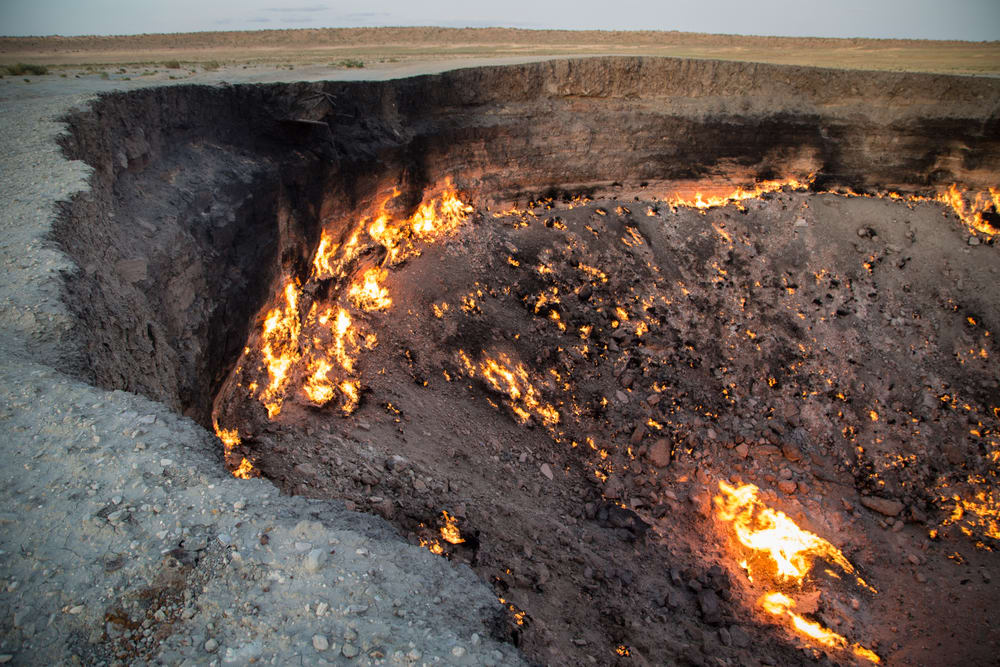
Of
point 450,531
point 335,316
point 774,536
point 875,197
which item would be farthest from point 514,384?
point 875,197

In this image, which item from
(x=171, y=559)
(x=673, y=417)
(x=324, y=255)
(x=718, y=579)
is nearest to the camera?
(x=171, y=559)

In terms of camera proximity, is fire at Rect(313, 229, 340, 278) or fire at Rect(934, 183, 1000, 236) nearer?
fire at Rect(313, 229, 340, 278)

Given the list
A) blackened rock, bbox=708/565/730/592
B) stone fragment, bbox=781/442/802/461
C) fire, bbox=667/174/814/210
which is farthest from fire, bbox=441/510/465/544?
fire, bbox=667/174/814/210

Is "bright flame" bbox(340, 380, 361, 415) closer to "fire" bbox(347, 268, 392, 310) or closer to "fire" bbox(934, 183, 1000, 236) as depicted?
"fire" bbox(347, 268, 392, 310)

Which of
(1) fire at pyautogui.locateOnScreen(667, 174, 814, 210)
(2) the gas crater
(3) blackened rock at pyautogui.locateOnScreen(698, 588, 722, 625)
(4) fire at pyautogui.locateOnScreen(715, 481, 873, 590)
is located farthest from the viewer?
(1) fire at pyautogui.locateOnScreen(667, 174, 814, 210)

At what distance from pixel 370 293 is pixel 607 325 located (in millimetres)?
4470

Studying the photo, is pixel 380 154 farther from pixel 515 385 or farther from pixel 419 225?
pixel 515 385

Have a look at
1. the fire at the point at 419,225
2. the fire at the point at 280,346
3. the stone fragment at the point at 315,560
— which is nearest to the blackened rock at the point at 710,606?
the stone fragment at the point at 315,560

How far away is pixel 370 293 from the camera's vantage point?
33.9 feet

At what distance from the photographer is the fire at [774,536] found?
306 inches

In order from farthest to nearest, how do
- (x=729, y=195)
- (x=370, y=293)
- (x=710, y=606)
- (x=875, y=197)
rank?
(x=729, y=195) → (x=875, y=197) → (x=370, y=293) → (x=710, y=606)

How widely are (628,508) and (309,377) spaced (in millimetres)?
5213

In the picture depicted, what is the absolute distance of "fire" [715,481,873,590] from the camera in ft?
Answer: 25.5

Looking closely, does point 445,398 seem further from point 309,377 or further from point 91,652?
point 91,652
